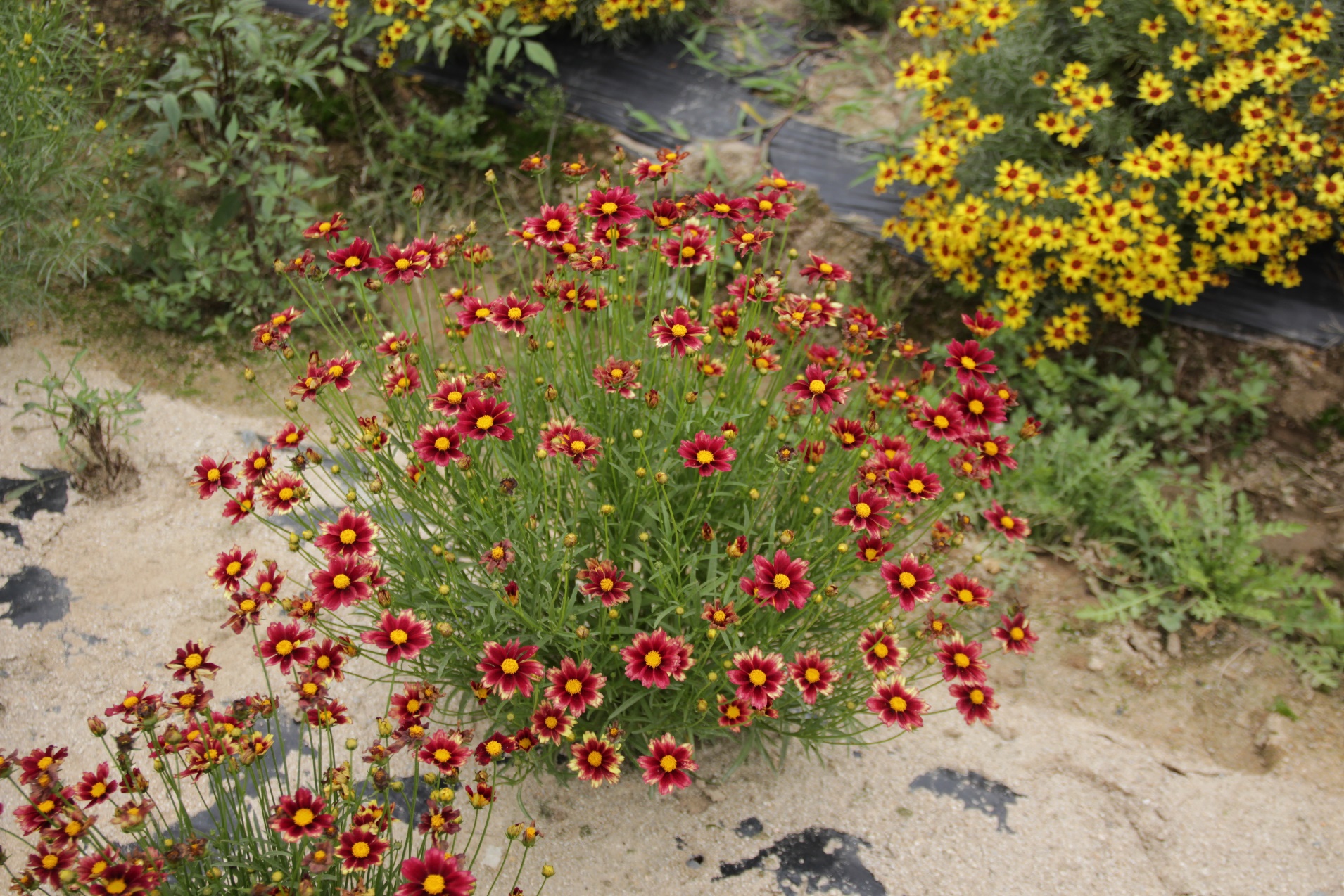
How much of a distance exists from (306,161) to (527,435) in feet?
9.34

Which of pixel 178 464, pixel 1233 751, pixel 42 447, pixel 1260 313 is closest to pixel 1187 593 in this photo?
pixel 1233 751

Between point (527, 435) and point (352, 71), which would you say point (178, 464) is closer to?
point (527, 435)

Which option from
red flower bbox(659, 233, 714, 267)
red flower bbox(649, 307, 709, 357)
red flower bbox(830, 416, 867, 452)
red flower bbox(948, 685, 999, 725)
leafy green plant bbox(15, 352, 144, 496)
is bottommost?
leafy green plant bbox(15, 352, 144, 496)

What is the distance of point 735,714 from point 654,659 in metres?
0.18

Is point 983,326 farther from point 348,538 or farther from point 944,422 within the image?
point 348,538

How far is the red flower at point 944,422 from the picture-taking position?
1.85 metres

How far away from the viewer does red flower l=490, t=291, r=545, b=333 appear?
1.83 metres

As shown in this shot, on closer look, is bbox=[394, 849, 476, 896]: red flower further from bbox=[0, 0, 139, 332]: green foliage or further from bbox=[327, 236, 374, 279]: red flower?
bbox=[0, 0, 139, 332]: green foliage

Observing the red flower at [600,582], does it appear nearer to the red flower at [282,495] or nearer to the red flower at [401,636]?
the red flower at [401,636]

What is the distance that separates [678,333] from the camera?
5.84 feet

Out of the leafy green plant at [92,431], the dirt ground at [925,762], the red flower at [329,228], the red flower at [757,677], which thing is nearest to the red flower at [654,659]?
the red flower at [757,677]

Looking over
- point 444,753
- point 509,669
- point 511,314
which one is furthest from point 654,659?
point 511,314

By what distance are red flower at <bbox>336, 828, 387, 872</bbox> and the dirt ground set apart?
2.33 ft

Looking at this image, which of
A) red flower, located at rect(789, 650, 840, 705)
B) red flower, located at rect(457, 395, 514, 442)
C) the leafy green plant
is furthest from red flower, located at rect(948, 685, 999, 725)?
the leafy green plant
